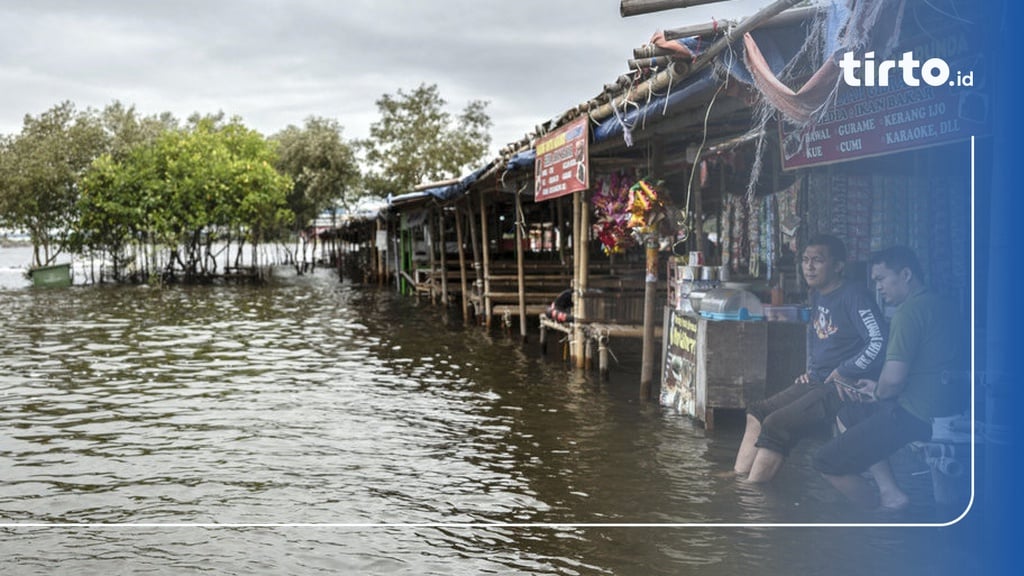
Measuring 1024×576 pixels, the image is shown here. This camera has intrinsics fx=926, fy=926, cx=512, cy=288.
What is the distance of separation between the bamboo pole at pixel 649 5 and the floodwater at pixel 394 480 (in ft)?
10.4

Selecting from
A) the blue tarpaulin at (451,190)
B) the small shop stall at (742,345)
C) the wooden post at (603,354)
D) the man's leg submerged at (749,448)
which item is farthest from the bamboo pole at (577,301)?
the man's leg submerged at (749,448)

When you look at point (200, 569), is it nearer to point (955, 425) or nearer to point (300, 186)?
point (955, 425)

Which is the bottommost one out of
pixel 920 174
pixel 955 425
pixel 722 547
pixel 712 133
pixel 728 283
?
pixel 722 547

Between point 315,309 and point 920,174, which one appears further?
point 315,309

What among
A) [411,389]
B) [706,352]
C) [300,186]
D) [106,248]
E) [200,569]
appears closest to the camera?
[200,569]

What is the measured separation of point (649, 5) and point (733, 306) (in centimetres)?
267

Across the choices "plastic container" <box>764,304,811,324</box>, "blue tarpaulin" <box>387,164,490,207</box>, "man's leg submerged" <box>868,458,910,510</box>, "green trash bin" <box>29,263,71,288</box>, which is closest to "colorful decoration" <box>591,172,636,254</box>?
"plastic container" <box>764,304,811,324</box>

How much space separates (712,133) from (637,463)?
3860 mm

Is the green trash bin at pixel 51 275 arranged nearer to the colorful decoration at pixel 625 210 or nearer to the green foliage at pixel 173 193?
the green foliage at pixel 173 193

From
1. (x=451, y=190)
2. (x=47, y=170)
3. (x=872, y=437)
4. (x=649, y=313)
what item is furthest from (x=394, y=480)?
(x=47, y=170)

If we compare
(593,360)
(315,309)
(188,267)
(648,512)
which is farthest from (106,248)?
(648,512)

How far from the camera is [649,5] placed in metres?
5.87

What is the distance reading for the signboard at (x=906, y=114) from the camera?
4652mm

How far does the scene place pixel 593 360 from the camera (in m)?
12.5
